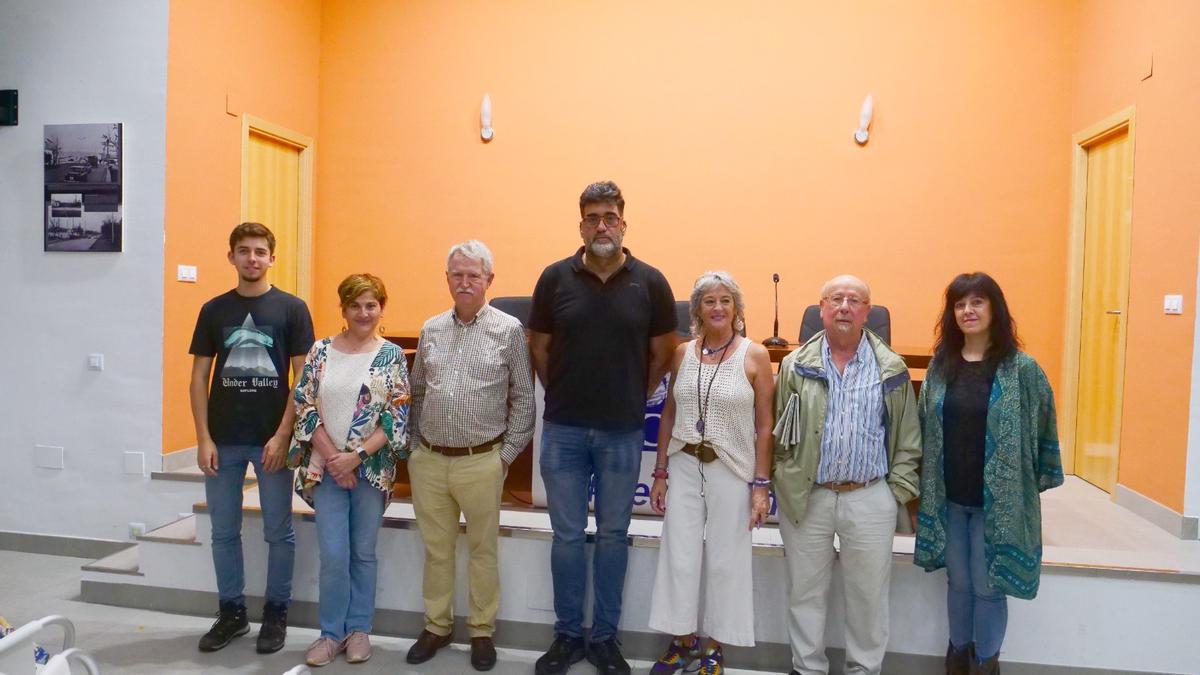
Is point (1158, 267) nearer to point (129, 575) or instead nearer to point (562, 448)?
point (562, 448)

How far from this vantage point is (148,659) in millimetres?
2795

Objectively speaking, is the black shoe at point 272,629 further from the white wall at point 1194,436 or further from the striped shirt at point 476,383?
the white wall at point 1194,436

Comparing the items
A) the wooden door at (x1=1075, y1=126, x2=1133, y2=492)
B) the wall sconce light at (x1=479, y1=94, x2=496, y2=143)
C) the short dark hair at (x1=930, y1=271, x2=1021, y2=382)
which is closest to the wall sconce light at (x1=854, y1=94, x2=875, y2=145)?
the wooden door at (x1=1075, y1=126, x2=1133, y2=492)

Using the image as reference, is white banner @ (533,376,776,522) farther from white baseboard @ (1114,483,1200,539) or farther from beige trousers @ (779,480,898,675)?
white baseboard @ (1114,483,1200,539)

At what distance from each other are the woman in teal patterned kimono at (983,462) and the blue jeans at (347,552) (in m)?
1.83

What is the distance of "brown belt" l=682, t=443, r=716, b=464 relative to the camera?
8.07 ft

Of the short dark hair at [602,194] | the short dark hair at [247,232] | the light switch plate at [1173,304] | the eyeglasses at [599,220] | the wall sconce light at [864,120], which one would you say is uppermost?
the wall sconce light at [864,120]

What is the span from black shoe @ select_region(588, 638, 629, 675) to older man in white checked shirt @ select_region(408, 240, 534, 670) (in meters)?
0.39

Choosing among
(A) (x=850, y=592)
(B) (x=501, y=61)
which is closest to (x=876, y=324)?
(A) (x=850, y=592)

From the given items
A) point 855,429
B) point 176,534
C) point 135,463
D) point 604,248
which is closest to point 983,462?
point 855,429

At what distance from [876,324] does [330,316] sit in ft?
12.2

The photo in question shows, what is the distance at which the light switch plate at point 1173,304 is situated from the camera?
3.51m

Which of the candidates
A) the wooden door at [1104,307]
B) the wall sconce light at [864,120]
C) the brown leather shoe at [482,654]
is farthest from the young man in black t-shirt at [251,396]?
the wooden door at [1104,307]

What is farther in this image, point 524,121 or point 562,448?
point 524,121
